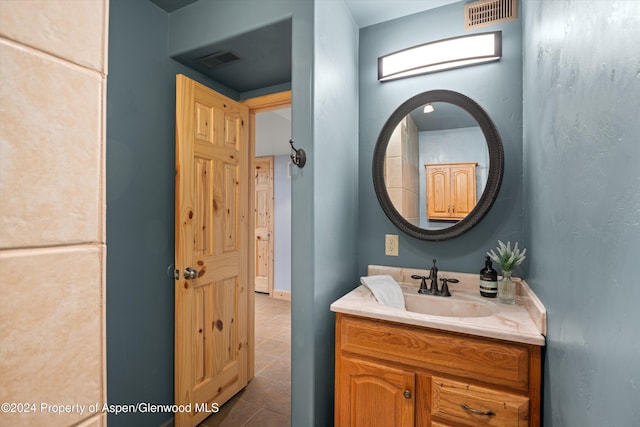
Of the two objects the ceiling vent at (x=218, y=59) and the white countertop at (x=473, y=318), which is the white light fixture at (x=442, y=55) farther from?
the white countertop at (x=473, y=318)

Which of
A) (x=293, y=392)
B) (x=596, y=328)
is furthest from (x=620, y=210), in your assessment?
(x=293, y=392)

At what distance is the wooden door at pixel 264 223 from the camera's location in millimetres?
5277

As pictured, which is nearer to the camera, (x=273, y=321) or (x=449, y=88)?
(x=449, y=88)

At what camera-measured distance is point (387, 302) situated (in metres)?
1.59

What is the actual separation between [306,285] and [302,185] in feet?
1.59

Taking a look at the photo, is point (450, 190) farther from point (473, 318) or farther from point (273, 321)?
point (273, 321)

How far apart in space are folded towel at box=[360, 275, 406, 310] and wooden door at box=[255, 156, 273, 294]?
3.73 meters

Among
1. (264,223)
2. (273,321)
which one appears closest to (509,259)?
(273,321)

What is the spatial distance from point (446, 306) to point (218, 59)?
1986 millimetres

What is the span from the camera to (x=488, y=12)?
167 cm

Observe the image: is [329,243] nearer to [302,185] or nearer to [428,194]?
[302,185]

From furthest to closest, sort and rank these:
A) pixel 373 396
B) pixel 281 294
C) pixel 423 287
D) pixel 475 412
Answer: pixel 281 294 < pixel 423 287 < pixel 373 396 < pixel 475 412

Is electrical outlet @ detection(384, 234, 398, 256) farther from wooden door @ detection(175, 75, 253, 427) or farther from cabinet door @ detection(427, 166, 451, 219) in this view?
wooden door @ detection(175, 75, 253, 427)

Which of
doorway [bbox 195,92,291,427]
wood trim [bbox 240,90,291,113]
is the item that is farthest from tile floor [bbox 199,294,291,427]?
wood trim [bbox 240,90,291,113]
